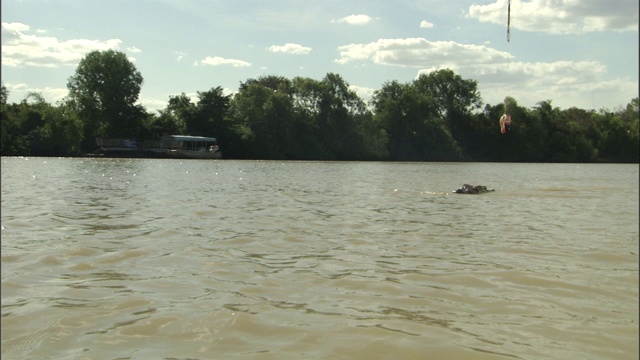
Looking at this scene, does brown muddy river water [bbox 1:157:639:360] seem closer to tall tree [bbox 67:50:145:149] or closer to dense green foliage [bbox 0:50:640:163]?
dense green foliage [bbox 0:50:640:163]

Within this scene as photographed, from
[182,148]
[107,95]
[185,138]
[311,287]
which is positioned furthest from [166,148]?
[311,287]

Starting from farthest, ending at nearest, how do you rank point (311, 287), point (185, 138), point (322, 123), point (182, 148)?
1. point (322, 123)
2. point (182, 148)
3. point (185, 138)
4. point (311, 287)

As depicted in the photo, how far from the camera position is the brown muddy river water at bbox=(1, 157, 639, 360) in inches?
209

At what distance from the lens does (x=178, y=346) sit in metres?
5.20

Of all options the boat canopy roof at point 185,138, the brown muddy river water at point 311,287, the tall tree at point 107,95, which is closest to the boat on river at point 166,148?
the boat canopy roof at point 185,138

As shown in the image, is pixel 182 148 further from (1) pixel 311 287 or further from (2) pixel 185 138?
(1) pixel 311 287

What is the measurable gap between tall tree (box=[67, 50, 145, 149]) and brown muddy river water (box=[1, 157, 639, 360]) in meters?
81.1

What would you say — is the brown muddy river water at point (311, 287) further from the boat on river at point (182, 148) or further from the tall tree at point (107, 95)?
the tall tree at point (107, 95)

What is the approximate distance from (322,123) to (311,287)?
9778 cm

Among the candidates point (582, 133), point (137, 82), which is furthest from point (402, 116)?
point (137, 82)

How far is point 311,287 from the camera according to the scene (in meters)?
7.49

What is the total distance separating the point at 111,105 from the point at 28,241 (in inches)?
3433

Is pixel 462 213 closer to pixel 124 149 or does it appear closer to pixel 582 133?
pixel 124 149

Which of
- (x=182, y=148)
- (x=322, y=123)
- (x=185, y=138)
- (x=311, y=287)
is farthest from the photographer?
(x=322, y=123)
